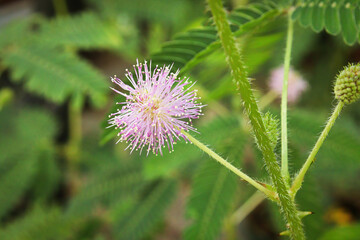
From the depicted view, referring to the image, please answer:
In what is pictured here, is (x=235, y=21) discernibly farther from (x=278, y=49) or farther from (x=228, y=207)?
(x=278, y=49)

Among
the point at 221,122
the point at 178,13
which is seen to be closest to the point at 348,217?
the point at 221,122

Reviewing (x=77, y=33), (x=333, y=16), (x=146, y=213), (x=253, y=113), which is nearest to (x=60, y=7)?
(x=77, y=33)

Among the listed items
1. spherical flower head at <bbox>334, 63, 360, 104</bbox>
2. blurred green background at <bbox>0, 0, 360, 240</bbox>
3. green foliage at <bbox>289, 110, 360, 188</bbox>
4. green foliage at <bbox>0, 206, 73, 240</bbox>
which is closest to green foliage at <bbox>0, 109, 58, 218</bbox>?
blurred green background at <bbox>0, 0, 360, 240</bbox>

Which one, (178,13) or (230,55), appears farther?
(178,13)

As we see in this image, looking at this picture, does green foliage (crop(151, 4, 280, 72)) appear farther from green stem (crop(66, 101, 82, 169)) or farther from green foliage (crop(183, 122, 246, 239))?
green stem (crop(66, 101, 82, 169))

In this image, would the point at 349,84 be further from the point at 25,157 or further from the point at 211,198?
the point at 25,157

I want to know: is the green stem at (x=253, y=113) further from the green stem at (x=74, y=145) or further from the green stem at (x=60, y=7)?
the green stem at (x=60, y=7)
